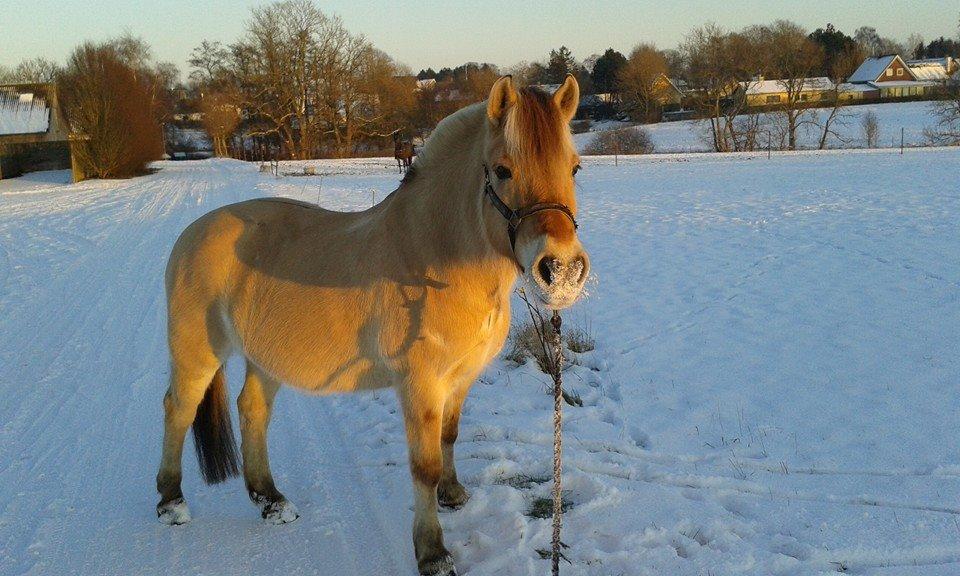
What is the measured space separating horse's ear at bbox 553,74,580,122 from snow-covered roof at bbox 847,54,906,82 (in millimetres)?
92385

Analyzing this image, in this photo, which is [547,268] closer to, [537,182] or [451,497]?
[537,182]

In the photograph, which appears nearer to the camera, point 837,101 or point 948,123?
point 948,123

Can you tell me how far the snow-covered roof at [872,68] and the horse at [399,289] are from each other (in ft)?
303

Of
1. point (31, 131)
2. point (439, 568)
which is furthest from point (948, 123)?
point (31, 131)

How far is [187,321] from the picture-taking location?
3955 millimetres

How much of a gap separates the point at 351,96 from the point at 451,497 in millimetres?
58078

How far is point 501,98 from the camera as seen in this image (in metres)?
2.74

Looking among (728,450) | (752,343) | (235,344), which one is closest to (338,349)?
(235,344)

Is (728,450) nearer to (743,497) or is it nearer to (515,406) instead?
(743,497)

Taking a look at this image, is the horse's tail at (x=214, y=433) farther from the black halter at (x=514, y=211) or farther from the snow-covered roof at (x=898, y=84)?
the snow-covered roof at (x=898, y=84)

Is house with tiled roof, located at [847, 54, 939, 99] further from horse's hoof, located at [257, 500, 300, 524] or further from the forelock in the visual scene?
horse's hoof, located at [257, 500, 300, 524]

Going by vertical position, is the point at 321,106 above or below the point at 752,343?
above

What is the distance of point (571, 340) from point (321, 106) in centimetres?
5626

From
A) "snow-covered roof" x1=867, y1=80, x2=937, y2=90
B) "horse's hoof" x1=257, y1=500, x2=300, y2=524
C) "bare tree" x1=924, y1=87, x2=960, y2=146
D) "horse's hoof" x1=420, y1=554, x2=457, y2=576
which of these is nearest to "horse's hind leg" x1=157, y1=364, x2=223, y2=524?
"horse's hoof" x1=257, y1=500, x2=300, y2=524
